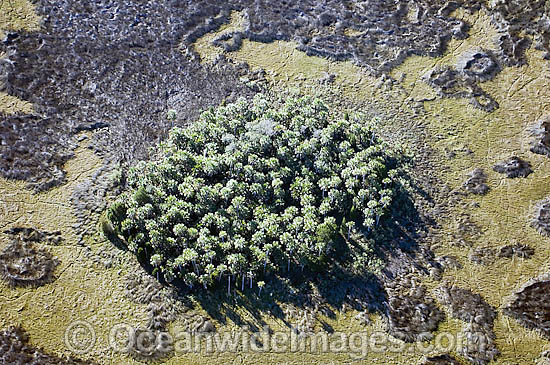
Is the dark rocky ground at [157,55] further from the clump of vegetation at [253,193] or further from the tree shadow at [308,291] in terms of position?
the tree shadow at [308,291]

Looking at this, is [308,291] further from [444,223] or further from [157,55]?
[157,55]

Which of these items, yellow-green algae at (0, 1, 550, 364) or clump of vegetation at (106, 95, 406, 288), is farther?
clump of vegetation at (106, 95, 406, 288)

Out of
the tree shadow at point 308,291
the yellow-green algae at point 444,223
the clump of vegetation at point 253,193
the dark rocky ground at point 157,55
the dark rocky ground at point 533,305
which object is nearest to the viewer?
the yellow-green algae at point 444,223

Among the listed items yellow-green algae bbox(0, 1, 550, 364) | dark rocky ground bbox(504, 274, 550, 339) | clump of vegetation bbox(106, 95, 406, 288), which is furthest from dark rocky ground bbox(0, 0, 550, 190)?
dark rocky ground bbox(504, 274, 550, 339)

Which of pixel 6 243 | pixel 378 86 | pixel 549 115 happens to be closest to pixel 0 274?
pixel 6 243

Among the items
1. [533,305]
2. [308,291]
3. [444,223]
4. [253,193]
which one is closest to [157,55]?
[253,193]

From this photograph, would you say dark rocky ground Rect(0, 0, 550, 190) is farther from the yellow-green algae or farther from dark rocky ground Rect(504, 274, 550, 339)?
dark rocky ground Rect(504, 274, 550, 339)

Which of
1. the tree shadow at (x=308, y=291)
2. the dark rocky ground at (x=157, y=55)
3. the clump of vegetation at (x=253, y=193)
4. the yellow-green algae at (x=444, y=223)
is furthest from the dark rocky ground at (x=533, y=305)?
the dark rocky ground at (x=157, y=55)
